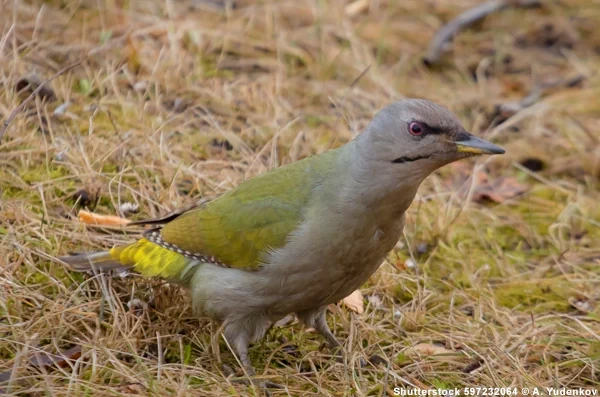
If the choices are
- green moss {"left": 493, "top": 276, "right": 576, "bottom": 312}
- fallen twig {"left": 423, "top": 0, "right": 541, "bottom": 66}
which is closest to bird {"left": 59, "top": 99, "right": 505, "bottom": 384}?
green moss {"left": 493, "top": 276, "right": 576, "bottom": 312}

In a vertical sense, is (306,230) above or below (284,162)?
above

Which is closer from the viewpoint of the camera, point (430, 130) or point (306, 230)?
point (430, 130)

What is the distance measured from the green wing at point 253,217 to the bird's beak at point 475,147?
0.63 m

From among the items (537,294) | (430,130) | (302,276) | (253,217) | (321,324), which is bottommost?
(537,294)

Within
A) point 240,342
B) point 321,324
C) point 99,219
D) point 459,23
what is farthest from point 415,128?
point 459,23

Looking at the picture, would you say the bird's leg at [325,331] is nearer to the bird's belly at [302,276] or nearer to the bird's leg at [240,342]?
the bird's belly at [302,276]

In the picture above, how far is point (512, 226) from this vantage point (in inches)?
237

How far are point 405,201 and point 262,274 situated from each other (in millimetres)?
754

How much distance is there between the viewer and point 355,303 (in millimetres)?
4844

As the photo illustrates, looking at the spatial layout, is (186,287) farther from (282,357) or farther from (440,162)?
(440,162)

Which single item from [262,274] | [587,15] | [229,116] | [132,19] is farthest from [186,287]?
[587,15]

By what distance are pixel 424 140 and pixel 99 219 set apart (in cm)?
207

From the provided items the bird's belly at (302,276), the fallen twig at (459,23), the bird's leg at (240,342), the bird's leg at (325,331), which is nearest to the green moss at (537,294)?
the bird's leg at (325,331)

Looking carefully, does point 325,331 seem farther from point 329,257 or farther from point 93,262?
point 93,262
